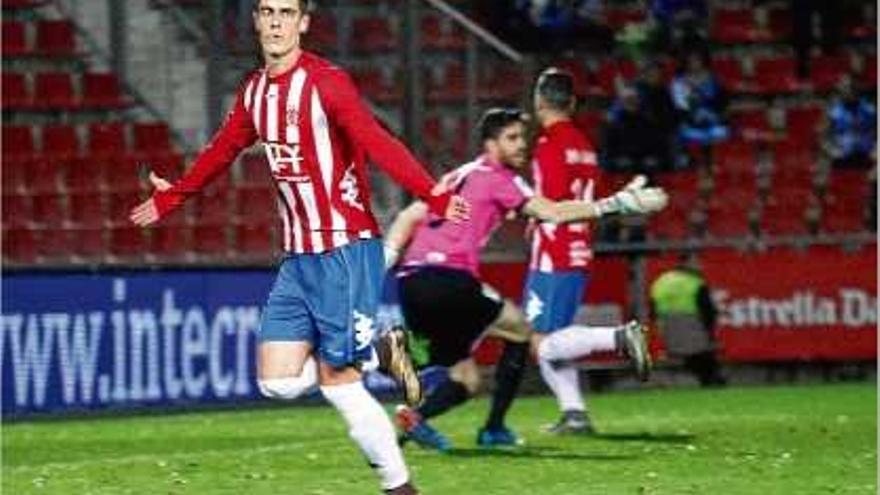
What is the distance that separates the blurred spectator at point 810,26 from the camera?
87.2 ft

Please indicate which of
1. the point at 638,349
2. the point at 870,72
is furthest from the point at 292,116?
the point at 870,72

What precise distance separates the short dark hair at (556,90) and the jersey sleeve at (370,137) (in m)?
5.18

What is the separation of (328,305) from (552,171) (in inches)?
217

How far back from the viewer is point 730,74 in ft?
87.7

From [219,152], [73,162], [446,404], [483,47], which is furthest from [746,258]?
[219,152]

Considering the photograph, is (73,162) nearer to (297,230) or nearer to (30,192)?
(30,192)

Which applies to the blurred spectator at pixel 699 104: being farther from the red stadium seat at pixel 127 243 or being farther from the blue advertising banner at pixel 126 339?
the red stadium seat at pixel 127 243

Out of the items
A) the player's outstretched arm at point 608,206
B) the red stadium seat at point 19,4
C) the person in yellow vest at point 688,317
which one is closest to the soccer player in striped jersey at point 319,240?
the player's outstretched arm at point 608,206

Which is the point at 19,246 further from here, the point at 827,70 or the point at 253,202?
the point at 827,70

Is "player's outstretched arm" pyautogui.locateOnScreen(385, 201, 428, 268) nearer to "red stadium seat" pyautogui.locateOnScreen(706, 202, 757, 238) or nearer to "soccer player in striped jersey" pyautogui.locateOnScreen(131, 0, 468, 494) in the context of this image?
"soccer player in striped jersey" pyautogui.locateOnScreen(131, 0, 468, 494)

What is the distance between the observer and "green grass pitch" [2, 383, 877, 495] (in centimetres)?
1245

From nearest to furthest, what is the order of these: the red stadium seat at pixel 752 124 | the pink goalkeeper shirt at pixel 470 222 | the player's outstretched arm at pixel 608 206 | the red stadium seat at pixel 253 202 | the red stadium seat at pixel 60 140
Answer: the player's outstretched arm at pixel 608 206 → the pink goalkeeper shirt at pixel 470 222 → the red stadium seat at pixel 253 202 → the red stadium seat at pixel 60 140 → the red stadium seat at pixel 752 124

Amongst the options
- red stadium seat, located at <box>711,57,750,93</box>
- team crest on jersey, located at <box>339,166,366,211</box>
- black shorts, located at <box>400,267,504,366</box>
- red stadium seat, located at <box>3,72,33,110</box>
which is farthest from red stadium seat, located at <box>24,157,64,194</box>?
team crest on jersey, located at <box>339,166,366,211</box>

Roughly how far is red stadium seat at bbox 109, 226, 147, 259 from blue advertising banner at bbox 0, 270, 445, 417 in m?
0.55
